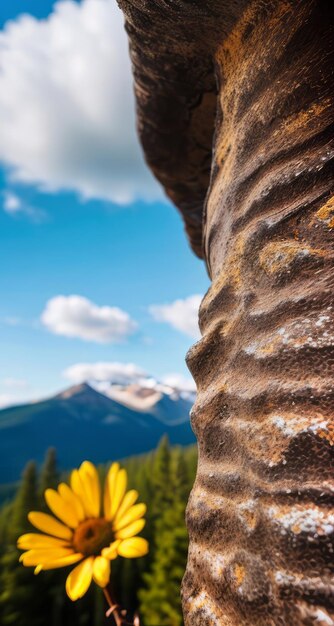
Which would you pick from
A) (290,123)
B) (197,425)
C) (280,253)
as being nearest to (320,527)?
(197,425)

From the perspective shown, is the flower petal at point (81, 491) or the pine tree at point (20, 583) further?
the pine tree at point (20, 583)

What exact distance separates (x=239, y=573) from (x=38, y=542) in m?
0.47

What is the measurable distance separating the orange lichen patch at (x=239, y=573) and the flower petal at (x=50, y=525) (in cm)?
45

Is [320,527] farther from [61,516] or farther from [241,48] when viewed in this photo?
[241,48]

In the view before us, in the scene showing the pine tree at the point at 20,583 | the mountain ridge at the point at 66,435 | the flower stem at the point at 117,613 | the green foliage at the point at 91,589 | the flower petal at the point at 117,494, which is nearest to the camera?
the flower stem at the point at 117,613

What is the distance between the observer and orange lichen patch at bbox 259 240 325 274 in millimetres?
869

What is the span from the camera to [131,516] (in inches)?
36.2

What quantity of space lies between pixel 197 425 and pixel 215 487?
17 cm

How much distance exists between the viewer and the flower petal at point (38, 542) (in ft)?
2.78

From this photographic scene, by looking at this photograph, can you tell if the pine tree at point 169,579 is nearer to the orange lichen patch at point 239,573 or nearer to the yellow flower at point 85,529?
the yellow flower at point 85,529

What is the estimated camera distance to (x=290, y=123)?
104 centimetres

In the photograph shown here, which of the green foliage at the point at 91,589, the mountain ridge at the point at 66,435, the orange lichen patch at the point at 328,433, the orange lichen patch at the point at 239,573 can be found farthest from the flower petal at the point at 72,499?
the mountain ridge at the point at 66,435

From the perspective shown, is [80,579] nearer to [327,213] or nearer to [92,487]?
[92,487]

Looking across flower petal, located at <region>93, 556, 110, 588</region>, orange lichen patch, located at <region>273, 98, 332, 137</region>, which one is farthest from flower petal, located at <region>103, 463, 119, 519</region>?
orange lichen patch, located at <region>273, 98, 332, 137</region>
